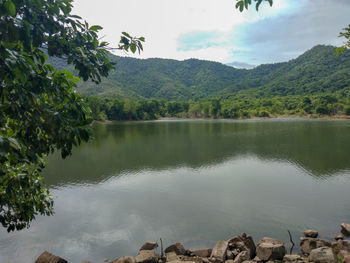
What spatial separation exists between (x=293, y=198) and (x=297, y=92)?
489 feet

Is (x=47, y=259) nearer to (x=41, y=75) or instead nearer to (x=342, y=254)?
(x=41, y=75)

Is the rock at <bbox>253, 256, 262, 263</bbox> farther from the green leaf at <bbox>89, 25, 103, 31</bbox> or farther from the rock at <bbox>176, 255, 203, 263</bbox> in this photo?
the green leaf at <bbox>89, 25, 103, 31</bbox>

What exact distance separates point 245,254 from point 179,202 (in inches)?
246

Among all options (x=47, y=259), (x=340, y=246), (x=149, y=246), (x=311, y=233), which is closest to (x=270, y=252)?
(x=340, y=246)

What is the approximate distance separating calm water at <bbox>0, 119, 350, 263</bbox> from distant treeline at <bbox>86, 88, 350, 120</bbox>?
70.7m

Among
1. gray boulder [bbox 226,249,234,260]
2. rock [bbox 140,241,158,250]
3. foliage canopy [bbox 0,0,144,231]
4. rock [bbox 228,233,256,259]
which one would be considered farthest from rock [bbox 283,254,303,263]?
foliage canopy [bbox 0,0,144,231]

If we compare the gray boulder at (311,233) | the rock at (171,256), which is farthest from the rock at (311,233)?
the rock at (171,256)

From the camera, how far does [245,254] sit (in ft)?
25.6

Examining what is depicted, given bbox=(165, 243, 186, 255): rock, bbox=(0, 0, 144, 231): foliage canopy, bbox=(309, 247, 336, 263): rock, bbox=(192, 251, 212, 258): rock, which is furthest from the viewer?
bbox=(165, 243, 186, 255): rock

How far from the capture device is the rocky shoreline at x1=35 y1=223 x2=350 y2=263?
740 centimetres

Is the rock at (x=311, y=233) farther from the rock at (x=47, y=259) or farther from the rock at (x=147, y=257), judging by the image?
the rock at (x=47, y=259)

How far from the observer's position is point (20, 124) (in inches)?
138

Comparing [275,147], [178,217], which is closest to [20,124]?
[178,217]

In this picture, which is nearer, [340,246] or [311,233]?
[340,246]
